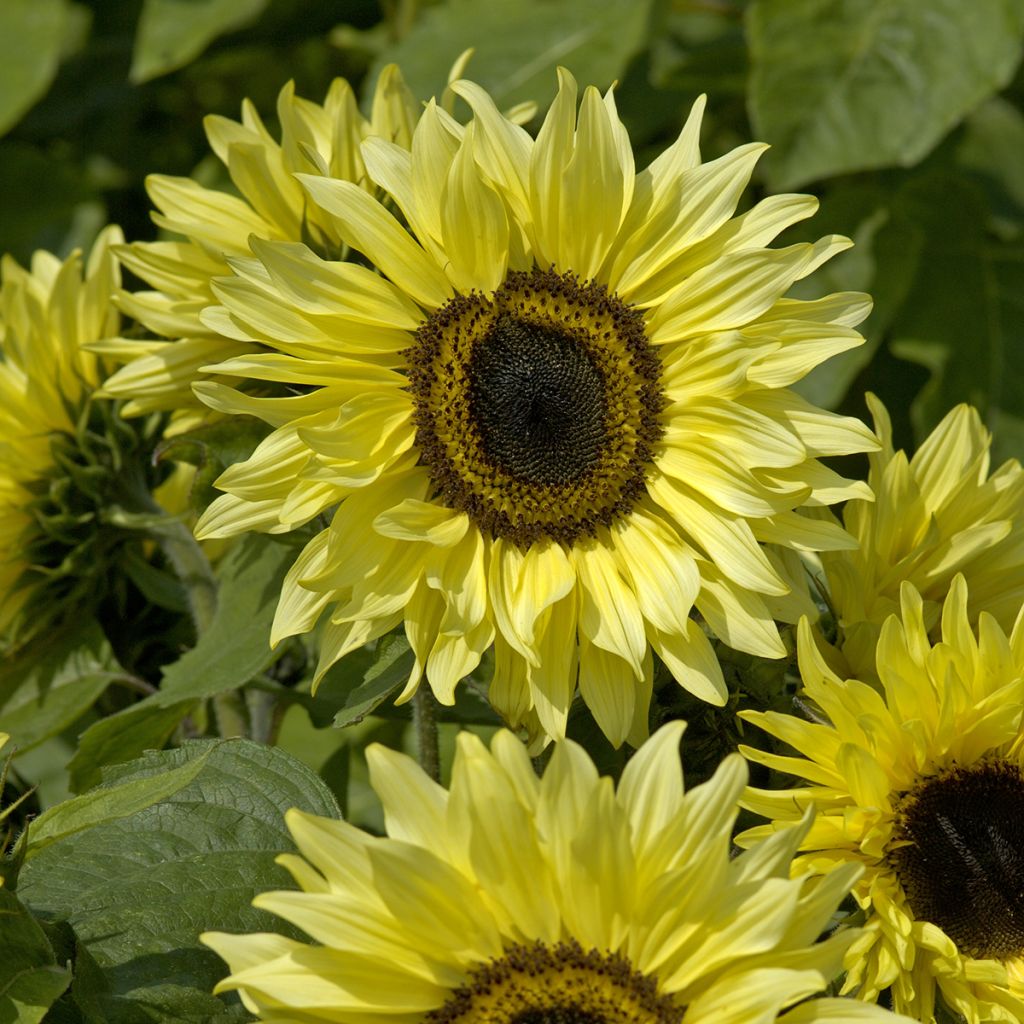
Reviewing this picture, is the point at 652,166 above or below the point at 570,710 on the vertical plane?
above

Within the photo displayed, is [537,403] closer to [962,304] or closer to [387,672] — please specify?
[387,672]

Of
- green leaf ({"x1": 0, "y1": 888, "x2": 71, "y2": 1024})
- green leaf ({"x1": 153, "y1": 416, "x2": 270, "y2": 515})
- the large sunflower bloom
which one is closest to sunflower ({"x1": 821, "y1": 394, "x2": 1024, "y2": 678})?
the large sunflower bloom

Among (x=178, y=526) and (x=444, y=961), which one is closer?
(x=444, y=961)

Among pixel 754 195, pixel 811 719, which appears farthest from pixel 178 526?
pixel 754 195

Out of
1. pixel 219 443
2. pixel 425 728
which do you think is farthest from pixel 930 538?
pixel 219 443

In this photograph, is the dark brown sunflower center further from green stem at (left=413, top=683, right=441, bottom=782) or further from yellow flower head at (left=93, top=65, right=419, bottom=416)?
yellow flower head at (left=93, top=65, right=419, bottom=416)

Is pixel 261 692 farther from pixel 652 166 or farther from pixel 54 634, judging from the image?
pixel 652 166

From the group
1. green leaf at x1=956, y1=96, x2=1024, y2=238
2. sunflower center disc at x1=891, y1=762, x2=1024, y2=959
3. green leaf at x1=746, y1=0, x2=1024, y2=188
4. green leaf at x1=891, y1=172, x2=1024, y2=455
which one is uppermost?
green leaf at x1=746, y1=0, x2=1024, y2=188
